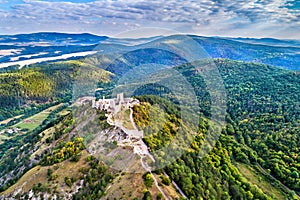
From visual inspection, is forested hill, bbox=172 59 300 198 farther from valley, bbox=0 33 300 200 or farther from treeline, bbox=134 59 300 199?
valley, bbox=0 33 300 200

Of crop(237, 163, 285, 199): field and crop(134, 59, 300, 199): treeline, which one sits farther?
crop(237, 163, 285, 199): field

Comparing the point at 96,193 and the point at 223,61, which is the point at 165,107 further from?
the point at 223,61

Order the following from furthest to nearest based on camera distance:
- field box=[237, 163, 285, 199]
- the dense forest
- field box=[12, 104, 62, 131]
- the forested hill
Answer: field box=[12, 104, 62, 131]
the forested hill
field box=[237, 163, 285, 199]
the dense forest

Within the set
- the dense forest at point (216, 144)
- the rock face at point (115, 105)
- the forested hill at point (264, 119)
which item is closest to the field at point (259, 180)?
the dense forest at point (216, 144)

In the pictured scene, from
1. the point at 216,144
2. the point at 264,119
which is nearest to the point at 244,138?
the point at 264,119

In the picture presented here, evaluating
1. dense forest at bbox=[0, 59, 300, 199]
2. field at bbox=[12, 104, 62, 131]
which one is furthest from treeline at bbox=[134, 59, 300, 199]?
field at bbox=[12, 104, 62, 131]

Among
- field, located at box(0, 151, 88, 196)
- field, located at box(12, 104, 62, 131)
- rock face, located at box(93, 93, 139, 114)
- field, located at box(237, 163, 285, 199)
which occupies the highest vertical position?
rock face, located at box(93, 93, 139, 114)

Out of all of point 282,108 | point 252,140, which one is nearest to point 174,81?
point 282,108

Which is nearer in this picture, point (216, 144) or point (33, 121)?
point (216, 144)

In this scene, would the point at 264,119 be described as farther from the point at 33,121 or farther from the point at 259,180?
the point at 33,121
